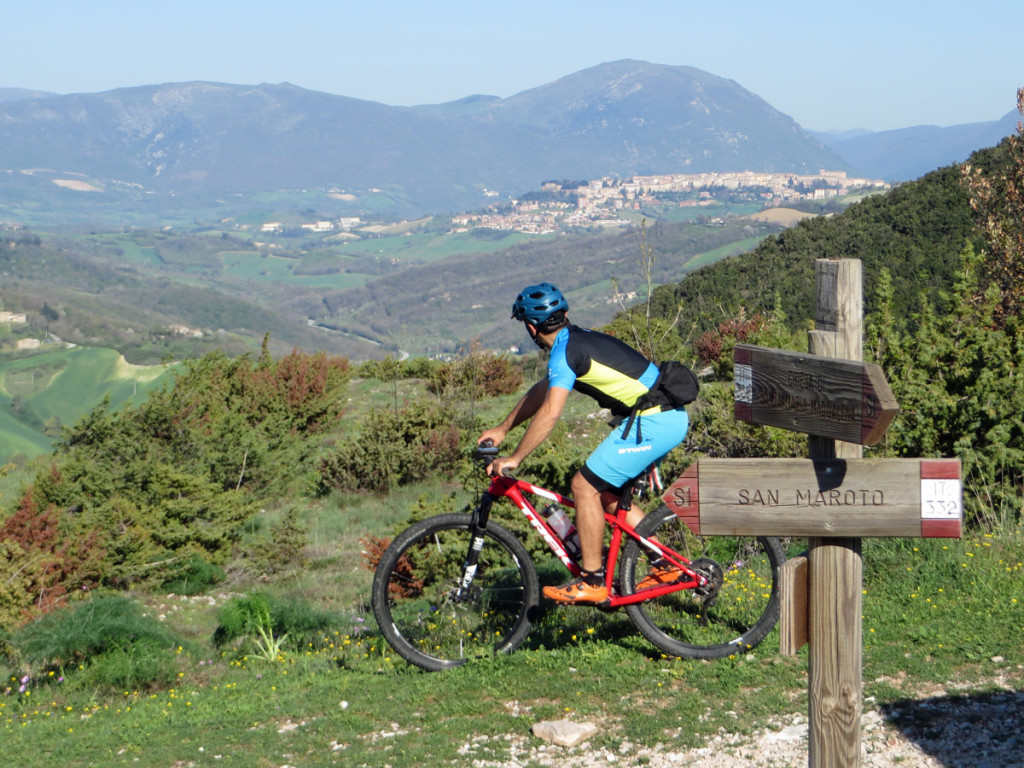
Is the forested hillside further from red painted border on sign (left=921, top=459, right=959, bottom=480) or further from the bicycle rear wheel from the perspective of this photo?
red painted border on sign (left=921, top=459, right=959, bottom=480)

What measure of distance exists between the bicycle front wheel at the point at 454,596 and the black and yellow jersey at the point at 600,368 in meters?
0.84

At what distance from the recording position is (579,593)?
446 cm

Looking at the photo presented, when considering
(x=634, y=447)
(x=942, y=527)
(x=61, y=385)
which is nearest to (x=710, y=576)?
(x=634, y=447)

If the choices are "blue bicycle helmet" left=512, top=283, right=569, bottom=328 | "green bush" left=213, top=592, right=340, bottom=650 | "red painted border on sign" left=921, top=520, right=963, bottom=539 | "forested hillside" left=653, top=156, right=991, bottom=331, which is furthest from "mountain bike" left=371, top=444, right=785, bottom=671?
"forested hillside" left=653, top=156, right=991, bottom=331

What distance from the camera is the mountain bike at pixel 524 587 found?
177 inches

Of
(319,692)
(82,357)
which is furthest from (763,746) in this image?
(82,357)

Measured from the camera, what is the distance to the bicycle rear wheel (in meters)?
4.46

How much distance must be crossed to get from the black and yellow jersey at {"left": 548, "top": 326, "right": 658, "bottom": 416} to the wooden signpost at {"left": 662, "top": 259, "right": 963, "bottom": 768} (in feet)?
5.49

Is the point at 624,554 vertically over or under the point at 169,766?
over

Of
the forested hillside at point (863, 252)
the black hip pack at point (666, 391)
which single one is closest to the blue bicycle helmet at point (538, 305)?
the black hip pack at point (666, 391)

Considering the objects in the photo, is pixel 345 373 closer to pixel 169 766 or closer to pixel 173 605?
pixel 173 605

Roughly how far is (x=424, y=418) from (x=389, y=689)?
7.90 m

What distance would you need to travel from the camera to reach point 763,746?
350cm

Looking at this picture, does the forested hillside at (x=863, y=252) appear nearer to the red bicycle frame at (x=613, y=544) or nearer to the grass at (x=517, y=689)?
the grass at (x=517, y=689)
